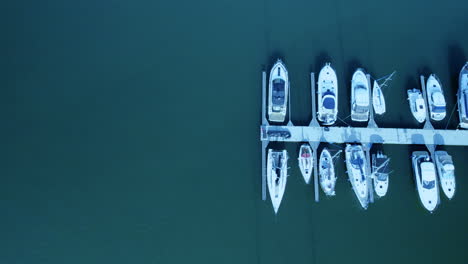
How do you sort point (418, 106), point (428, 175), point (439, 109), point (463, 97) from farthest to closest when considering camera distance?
point (463, 97), point (418, 106), point (439, 109), point (428, 175)

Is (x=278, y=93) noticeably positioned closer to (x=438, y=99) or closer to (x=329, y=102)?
(x=329, y=102)

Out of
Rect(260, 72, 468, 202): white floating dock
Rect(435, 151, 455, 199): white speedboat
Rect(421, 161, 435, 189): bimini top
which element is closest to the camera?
Rect(421, 161, 435, 189): bimini top

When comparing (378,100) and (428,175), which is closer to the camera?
(428,175)

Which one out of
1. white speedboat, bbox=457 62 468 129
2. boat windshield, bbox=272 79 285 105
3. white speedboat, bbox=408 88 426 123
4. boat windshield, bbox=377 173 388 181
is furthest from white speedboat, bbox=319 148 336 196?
white speedboat, bbox=457 62 468 129

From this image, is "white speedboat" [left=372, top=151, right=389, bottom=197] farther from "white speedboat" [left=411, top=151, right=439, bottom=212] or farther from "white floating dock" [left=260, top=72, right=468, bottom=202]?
"white speedboat" [left=411, top=151, right=439, bottom=212]

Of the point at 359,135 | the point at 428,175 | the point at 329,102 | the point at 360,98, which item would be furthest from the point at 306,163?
the point at 428,175

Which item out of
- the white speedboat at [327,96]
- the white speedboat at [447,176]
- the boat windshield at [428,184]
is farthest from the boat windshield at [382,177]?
the white speedboat at [327,96]

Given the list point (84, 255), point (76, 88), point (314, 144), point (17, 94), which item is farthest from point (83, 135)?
point (314, 144)
